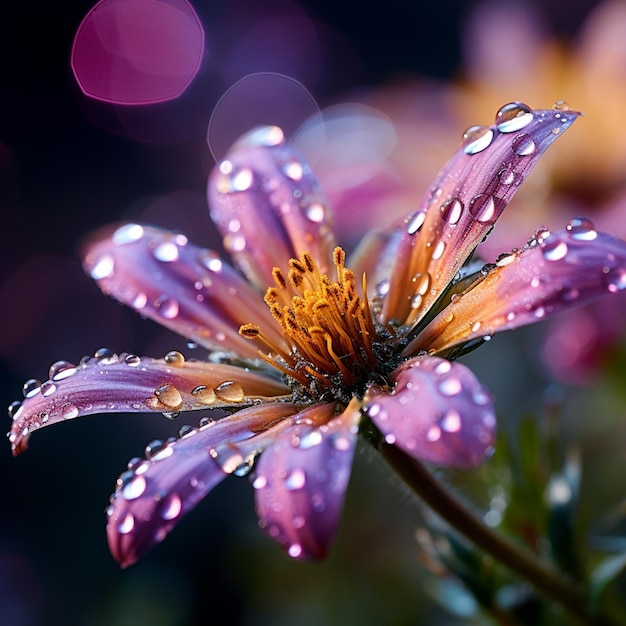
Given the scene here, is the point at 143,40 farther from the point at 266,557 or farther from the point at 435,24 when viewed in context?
the point at 266,557

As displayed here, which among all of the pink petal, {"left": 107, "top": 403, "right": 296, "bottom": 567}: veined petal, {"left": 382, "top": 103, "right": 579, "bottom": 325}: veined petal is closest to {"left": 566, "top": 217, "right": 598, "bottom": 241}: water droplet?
{"left": 382, "top": 103, "right": 579, "bottom": 325}: veined petal

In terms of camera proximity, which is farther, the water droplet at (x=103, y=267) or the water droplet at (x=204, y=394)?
the water droplet at (x=103, y=267)

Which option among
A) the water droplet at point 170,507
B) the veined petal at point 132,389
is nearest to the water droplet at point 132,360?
the veined petal at point 132,389

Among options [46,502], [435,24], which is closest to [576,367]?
[46,502]

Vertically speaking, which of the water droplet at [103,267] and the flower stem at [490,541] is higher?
the water droplet at [103,267]

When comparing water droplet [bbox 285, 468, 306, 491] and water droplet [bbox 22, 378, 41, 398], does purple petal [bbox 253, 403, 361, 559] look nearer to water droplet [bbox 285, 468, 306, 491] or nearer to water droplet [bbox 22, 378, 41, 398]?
water droplet [bbox 285, 468, 306, 491]

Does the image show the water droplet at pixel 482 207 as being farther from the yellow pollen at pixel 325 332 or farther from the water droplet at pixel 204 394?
the water droplet at pixel 204 394

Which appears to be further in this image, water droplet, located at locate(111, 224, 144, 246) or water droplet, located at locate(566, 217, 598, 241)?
water droplet, located at locate(111, 224, 144, 246)
